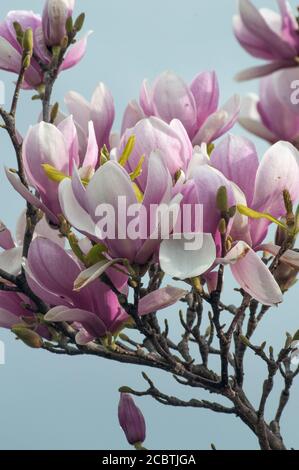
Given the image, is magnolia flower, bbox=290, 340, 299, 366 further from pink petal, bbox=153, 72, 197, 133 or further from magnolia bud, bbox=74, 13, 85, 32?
magnolia bud, bbox=74, 13, 85, 32

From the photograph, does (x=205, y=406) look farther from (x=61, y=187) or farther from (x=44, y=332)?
(x=61, y=187)

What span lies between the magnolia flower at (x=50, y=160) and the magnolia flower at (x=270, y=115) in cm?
31

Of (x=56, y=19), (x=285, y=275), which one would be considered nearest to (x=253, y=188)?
(x=285, y=275)

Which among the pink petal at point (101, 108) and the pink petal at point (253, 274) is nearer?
the pink petal at point (253, 274)

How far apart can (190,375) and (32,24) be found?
95 cm

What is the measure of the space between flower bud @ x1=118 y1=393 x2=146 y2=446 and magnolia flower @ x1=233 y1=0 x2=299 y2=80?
3.42 feet

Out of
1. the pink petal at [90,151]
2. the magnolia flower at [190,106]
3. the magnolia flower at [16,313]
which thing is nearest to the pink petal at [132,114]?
the magnolia flower at [190,106]

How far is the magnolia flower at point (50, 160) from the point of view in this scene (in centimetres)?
136

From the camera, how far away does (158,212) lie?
47.5 inches

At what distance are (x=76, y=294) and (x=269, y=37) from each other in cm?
58

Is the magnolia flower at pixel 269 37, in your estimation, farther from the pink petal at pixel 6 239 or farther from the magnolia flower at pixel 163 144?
the pink petal at pixel 6 239
